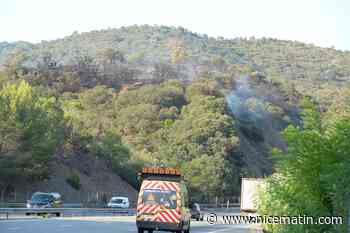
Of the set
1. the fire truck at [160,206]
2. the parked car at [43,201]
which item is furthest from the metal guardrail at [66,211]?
the fire truck at [160,206]

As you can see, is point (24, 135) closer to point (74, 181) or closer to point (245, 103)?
point (74, 181)

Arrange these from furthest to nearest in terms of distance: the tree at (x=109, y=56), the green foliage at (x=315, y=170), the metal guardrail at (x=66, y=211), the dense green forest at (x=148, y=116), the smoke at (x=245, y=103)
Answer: the tree at (x=109, y=56) < the smoke at (x=245, y=103) < the dense green forest at (x=148, y=116) < the metal guardrail at (x=66, y=211) < the green foliage at (x=315, y=170)

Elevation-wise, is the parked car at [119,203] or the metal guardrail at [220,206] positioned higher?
the parked car at [119,203]

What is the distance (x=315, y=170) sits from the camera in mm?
19703

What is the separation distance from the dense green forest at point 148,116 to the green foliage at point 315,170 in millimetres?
23288

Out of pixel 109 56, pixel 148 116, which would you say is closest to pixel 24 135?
pixel 148 116

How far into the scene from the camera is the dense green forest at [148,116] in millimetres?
65750

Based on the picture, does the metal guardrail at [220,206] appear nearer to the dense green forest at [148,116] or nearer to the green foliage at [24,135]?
the dense green forest at [148,116]

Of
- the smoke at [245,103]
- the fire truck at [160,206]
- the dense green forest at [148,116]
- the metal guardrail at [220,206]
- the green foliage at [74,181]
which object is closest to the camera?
the fire truck at [160,206]

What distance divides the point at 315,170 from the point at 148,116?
8069 cm

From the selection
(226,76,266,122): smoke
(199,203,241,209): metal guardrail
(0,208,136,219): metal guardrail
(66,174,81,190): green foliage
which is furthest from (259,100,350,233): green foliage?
(226,76,266,122): smoke

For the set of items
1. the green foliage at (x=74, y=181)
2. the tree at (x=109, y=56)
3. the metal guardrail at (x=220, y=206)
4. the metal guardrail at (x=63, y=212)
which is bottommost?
the metal guardrail at (x=220, y=206)

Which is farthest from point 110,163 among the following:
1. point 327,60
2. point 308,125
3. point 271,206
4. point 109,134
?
point 327,60

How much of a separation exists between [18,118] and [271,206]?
4058 cm
